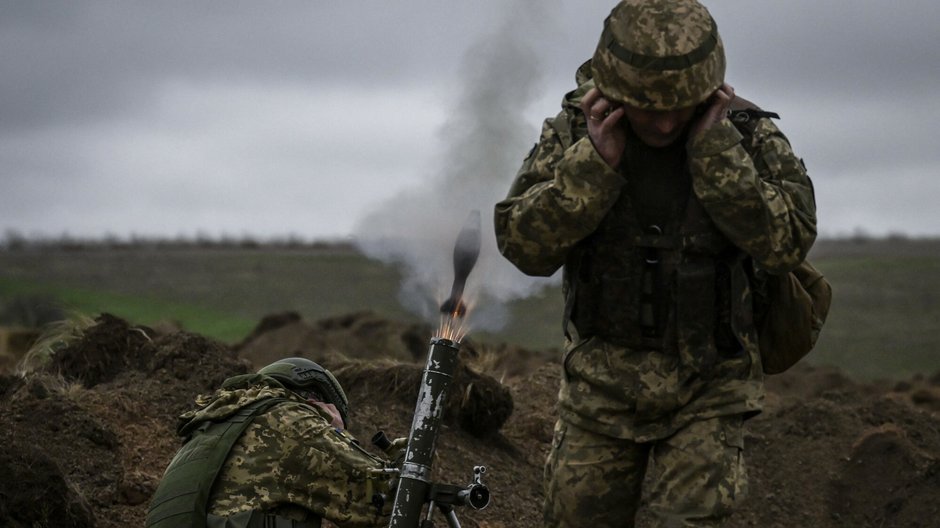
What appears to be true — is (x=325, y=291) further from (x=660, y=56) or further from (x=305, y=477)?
(x=660, y=56)

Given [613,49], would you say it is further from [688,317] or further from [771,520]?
[771,520]

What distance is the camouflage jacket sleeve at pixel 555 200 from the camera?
17.1 feet

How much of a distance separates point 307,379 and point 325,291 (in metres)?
28.4

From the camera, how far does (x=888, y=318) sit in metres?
29.8

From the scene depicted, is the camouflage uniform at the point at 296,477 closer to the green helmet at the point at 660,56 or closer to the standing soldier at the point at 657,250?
the standing soldier at the point at 657,250

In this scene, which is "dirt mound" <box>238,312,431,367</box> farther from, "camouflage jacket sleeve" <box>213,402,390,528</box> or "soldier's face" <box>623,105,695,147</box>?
"soldier's face" <box>623,105,695,147</box>

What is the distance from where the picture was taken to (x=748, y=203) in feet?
16.8

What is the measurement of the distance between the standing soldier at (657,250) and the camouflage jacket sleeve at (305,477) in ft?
2.61

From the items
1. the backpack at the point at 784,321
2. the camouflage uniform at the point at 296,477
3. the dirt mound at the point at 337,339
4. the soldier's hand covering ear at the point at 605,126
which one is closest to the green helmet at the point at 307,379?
the camouflage uniform at the point at 296,477

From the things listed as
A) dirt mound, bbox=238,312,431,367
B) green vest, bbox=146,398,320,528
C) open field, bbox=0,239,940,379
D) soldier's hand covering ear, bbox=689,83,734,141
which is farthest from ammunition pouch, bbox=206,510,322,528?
open field, bbox=0,239,940,379

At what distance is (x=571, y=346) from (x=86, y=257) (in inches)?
1521

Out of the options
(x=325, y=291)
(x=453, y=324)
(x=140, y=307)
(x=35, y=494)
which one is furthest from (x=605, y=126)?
(x=325, y=291)

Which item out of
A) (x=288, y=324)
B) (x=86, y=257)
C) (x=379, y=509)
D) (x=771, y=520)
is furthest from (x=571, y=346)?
(x=86, y=257)

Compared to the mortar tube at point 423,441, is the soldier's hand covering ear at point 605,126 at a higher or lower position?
higher
